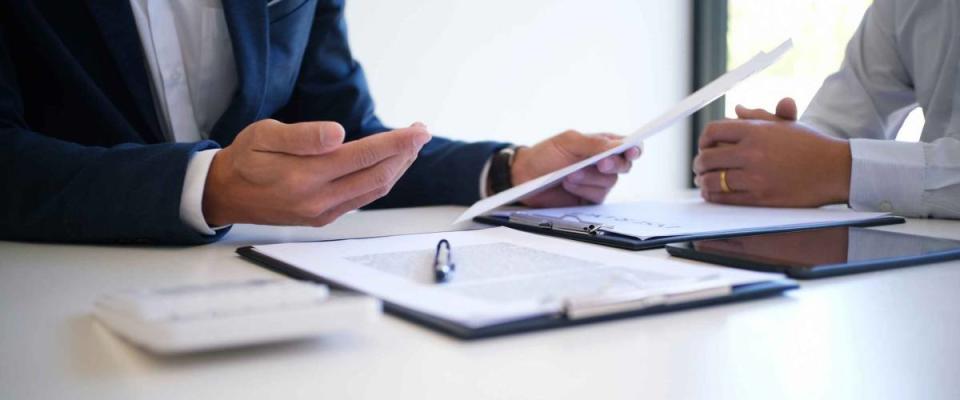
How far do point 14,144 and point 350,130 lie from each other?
69 cm

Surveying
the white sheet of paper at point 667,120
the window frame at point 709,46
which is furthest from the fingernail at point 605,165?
the window frame at point 709,46

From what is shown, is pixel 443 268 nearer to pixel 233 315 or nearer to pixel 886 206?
pixel 233 315

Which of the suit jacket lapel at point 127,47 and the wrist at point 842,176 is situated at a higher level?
the suit jacket lapel at point 127,47

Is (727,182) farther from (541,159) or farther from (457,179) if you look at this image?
(457,179)

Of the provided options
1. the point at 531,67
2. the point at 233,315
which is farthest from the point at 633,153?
the point at 531,67

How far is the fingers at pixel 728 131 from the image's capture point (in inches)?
47.1

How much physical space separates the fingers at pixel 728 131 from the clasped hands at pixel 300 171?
22.7 inches

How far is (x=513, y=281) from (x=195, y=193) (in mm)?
413

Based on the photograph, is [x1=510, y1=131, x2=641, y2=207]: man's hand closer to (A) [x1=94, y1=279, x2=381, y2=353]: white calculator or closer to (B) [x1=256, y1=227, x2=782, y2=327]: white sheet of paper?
(B) [x1=256, y1=227, x2=782, y2=327]: white sheet of paper

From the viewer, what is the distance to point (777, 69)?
9.89 ft

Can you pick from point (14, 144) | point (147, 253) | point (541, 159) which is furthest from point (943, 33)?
point (14, 144)

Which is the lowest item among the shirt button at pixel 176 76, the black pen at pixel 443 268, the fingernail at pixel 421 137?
the black pen at pixel 443 268

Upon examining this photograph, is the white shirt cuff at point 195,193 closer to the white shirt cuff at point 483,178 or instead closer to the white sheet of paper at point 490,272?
the white sheet of paper at point 490,272

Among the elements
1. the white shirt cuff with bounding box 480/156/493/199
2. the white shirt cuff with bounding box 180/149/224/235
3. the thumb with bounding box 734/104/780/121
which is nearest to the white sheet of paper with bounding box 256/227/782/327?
the white shirt cuff with bounding box 180/149/224/235
